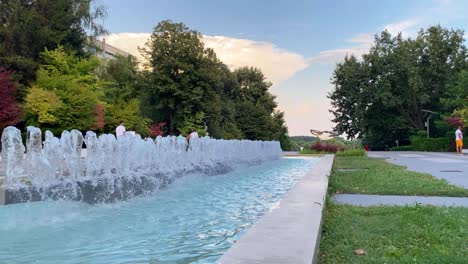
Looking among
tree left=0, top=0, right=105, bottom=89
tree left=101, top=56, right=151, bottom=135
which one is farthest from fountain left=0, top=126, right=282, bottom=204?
tree left=101, top=56, right=151, bottom=135

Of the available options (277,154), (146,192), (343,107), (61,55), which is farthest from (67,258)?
(343,107)

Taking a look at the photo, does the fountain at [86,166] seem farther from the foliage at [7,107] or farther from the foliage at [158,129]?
the foliage at [158,129]

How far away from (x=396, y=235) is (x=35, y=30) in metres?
27.3

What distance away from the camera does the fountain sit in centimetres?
657

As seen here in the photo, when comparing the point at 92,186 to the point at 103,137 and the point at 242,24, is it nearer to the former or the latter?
the point at 103,137

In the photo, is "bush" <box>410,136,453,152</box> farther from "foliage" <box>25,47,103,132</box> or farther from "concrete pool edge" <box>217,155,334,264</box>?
"concrete pool edge" <box>217,155,334,264</box>

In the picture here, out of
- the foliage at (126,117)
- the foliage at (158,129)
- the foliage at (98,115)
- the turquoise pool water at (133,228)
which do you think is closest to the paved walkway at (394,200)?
the turquoise pool water at (133,228)

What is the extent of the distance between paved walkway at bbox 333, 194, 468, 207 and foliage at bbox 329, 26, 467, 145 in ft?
118

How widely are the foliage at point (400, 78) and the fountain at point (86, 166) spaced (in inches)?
1348

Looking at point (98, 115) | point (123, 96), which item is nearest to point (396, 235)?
point (98, 115)

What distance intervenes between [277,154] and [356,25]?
26.1 feet

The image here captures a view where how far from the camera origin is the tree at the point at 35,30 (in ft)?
85.3

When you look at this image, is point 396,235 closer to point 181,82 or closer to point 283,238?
point 283,238

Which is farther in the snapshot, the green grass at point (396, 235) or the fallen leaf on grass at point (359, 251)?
the fallen leaf on grass at point (359, 251)
